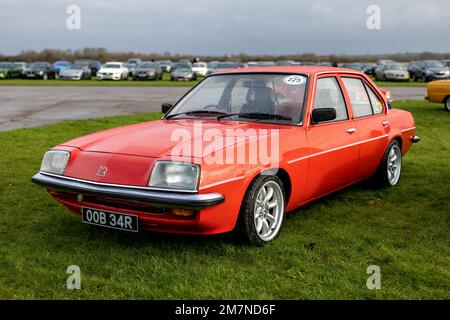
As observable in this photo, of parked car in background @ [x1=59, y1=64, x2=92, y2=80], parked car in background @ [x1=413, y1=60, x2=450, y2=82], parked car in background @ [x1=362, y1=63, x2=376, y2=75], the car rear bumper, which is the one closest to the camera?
the car rear bumper

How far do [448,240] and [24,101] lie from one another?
17175 mm

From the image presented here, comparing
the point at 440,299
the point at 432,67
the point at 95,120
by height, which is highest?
the point at 432,67

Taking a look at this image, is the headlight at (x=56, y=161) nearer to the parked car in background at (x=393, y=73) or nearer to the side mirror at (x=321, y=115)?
the side mirror at (x=321, y=115)

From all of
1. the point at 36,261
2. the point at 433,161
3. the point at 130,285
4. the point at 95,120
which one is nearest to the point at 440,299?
the point at 130,285

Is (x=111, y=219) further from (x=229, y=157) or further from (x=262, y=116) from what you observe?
(x=262, y=116)

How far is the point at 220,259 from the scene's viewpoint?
3945 mm

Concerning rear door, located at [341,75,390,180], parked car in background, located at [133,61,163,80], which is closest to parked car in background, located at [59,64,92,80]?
parked car in background, located at [133,61,163,80]

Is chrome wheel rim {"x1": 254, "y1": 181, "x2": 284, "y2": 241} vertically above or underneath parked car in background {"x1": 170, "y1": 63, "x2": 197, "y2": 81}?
underneath

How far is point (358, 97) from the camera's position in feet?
19.1

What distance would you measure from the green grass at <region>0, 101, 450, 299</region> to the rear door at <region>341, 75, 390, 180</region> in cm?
44

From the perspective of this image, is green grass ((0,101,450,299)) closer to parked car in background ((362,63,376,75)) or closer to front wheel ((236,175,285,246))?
front wheel ((236,175,285,246))

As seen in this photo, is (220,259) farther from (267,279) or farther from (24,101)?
(24,101)

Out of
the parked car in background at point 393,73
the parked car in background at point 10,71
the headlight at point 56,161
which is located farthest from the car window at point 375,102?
the parked car in background at point 10,71

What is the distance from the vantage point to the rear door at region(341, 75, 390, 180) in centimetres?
561
